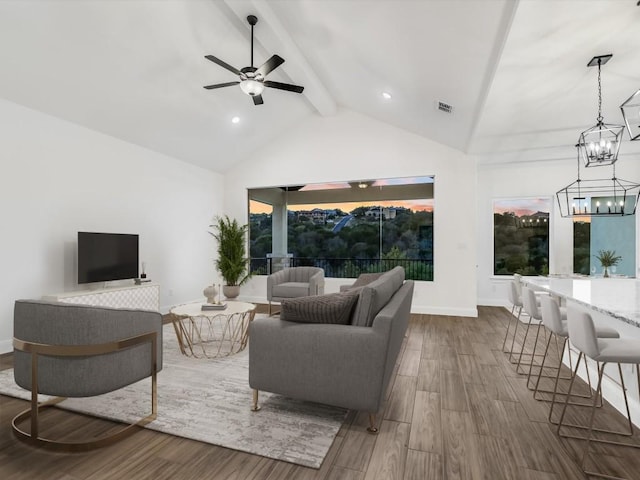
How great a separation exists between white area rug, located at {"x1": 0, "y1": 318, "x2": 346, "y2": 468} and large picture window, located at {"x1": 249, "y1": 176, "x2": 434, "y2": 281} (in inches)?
165

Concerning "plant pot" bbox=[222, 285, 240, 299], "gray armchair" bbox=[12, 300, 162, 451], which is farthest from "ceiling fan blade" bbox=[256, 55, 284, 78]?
"plant pot" bbox=[222, 285, 240, 299]

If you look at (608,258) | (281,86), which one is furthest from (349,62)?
(608,258)

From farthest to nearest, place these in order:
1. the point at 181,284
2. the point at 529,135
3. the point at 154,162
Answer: the point at 181,284, the point at 154,162, the point at 529,135

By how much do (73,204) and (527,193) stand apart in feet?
25.2

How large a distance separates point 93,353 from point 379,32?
372cm

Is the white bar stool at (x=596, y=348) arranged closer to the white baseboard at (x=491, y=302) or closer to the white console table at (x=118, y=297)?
the white console table at (x=118, y=297)

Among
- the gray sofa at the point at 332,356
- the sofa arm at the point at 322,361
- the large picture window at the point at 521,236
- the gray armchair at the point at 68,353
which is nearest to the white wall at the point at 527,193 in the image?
the large picture window at the point at 521,236

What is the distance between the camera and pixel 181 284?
6441 millimetres

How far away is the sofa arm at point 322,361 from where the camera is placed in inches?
84.3

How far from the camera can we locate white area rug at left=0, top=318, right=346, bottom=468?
2.05 m

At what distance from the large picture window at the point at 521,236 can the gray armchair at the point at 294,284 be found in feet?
12.5

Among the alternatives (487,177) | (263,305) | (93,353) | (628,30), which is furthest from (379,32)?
(263,305)

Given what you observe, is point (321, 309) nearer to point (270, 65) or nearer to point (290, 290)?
Result: point (270, 65)

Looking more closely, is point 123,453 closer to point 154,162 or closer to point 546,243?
point 154,162
